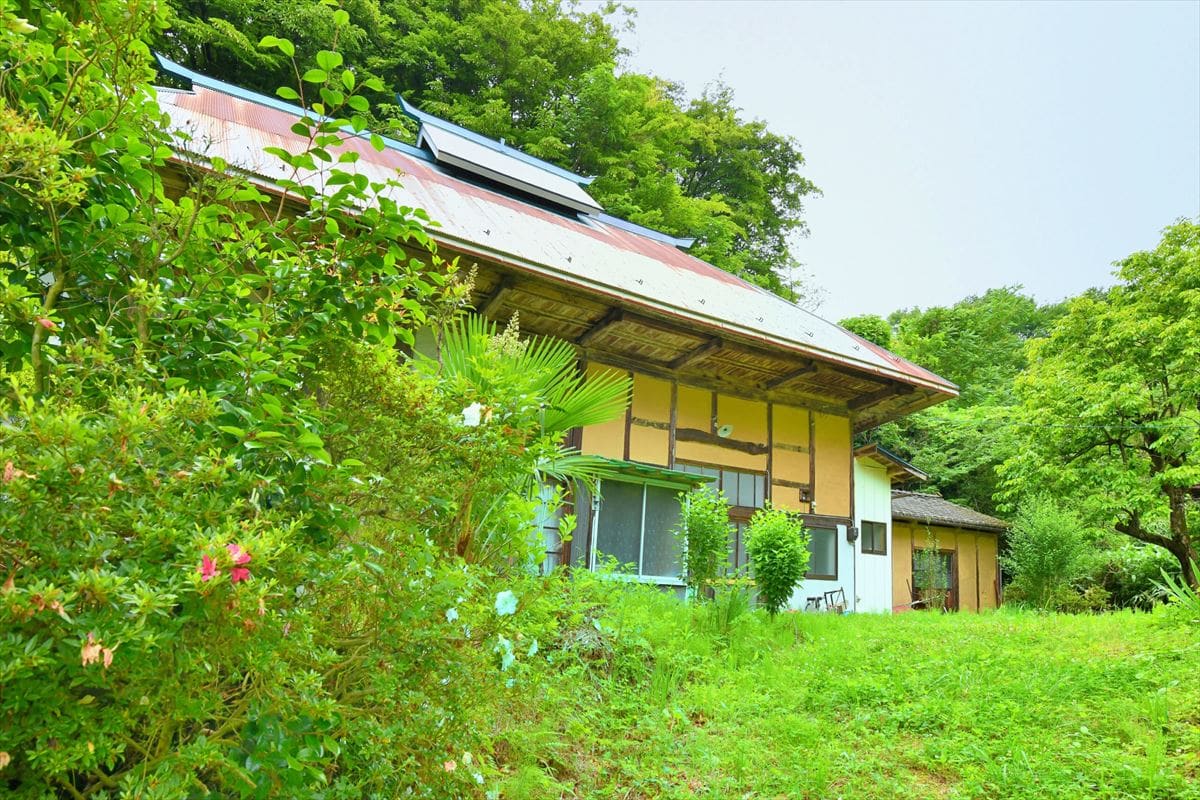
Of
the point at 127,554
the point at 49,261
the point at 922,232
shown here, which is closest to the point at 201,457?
the point at 127,554

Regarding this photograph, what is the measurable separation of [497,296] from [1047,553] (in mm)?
9512

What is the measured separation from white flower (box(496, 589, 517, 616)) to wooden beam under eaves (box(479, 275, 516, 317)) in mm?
4500

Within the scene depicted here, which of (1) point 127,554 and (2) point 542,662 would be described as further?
(2) point 542,662

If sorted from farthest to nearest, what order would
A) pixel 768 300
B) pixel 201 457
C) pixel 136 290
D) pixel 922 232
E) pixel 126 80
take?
pixel 922 232
pixel 768 300
pixel 126 80
pixel 136 290
pixel 201 457

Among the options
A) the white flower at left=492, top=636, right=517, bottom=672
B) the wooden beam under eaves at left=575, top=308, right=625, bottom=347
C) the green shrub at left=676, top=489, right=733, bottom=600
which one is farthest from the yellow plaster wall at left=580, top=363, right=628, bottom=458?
the white flower at left=492, top=636, right=517, bottom=672

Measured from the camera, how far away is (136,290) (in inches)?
57.7

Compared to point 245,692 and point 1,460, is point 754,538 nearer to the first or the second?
point 245,692

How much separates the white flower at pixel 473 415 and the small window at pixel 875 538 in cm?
983

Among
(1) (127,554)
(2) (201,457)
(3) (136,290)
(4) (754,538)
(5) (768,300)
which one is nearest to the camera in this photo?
(1) (127,554)

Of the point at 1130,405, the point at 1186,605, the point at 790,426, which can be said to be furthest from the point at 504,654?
the point at 1130,405

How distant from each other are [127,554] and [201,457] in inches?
8.0

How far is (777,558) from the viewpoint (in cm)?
643

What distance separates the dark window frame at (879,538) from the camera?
10695 millimetres

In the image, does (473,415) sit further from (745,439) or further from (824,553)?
(824,553)
